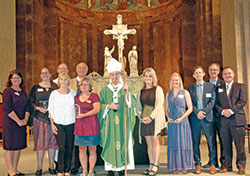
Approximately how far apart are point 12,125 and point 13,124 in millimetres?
22

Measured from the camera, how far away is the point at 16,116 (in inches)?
205

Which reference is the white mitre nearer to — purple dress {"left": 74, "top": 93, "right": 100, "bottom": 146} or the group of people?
the group of people

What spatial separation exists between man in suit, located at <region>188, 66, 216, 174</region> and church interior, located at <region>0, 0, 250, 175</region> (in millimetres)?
2238

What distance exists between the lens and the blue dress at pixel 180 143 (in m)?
5.04

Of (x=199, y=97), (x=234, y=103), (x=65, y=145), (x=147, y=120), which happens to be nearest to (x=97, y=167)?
(x=65, y=145)

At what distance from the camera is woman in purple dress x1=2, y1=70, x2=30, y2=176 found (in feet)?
17.0

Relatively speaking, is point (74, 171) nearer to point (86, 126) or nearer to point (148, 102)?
point (86, 126)

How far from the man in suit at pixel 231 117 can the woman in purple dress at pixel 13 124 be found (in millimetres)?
3253

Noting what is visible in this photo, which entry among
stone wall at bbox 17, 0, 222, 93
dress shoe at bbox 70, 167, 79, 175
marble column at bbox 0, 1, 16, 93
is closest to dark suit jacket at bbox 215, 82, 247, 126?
dress shoe at bbox 70, 167, 79, 175

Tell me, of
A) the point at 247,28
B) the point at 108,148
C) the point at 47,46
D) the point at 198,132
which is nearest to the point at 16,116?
the point at 108,148

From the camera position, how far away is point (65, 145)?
4906 mm

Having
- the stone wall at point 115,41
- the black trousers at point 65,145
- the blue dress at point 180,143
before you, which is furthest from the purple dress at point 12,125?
the stone wall at point 115,41

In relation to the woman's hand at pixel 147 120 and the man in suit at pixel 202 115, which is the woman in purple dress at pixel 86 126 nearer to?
the woman's hand at pixel 147 120

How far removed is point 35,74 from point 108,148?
6.97m
